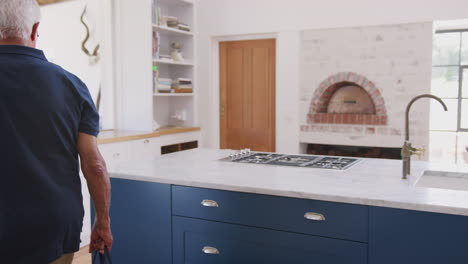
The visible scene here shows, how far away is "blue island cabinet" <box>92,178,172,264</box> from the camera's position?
234 cm

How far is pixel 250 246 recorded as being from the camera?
210cm

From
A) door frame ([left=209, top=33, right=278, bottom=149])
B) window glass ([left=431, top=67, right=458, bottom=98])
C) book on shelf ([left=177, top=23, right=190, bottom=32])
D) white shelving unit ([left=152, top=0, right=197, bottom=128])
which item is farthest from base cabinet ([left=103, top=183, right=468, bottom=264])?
window glass ([left=431, top=67, right=458, bottom=98])

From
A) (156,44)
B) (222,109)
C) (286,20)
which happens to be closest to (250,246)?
(156,44)

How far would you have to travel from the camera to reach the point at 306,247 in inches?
77.4

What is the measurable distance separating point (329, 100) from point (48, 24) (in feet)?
11.1

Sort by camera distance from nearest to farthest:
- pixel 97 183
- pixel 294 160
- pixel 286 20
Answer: pixel 97 183 < pixel 294 160 < pixel 286 20

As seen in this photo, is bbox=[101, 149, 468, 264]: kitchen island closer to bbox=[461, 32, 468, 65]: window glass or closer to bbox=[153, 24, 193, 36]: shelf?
bbox=[153, 24, 193, 36]: shelf

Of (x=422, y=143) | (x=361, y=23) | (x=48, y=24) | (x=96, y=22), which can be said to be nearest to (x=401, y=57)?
(x=361, y=23)

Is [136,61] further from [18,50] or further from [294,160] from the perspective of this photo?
[18,50]

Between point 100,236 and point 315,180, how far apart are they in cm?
102

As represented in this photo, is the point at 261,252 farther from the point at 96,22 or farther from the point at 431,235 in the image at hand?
the point at 96,22

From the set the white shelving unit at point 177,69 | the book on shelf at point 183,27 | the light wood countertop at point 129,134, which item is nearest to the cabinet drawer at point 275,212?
the light wood countertop at point 129,134

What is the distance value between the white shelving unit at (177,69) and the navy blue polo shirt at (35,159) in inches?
163

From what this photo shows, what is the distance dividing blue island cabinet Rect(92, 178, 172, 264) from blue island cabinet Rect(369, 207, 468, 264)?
103 cm
